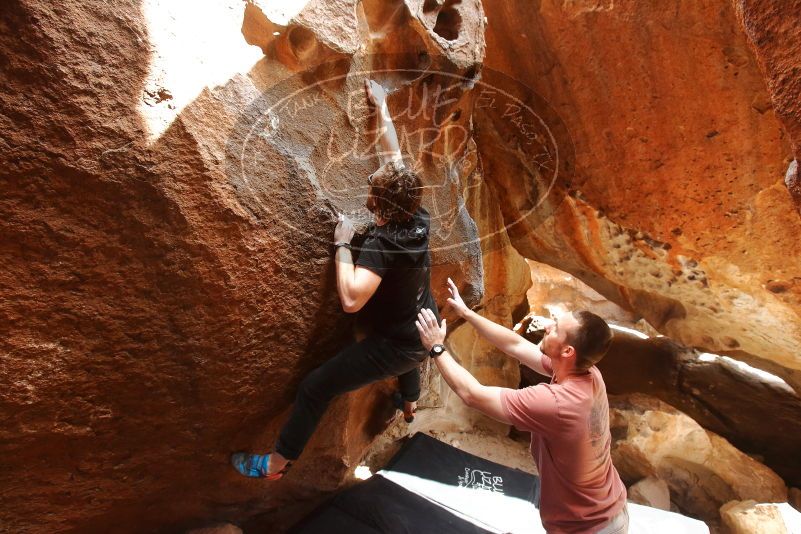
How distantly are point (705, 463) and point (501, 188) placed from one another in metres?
3.77

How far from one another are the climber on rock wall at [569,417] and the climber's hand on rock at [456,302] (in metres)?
0.42

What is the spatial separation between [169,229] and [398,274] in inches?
→ 32.9

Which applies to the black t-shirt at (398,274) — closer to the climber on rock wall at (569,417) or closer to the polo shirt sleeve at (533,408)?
the climber on rock wall at (569,417)

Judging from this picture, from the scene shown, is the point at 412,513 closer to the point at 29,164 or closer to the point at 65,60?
the point at 29,164

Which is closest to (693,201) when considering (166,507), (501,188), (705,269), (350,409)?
(705,269)

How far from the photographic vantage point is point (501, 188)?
4078mm

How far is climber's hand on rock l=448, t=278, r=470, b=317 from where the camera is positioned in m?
2.20

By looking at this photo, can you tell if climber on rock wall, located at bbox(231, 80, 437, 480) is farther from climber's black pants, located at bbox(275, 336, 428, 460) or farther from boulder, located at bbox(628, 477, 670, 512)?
boulder, located at bbox(628, 477, 670, 512)

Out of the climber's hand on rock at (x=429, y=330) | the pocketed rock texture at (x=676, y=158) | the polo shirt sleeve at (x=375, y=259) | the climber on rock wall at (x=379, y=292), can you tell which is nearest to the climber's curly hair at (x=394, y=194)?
the climber on rock wall at (x=379, y=292)

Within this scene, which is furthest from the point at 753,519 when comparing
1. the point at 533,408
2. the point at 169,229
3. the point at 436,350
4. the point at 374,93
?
the point at 169,229

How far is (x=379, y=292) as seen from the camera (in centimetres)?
190

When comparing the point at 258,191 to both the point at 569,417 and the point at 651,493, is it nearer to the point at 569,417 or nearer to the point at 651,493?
the point at 569,417

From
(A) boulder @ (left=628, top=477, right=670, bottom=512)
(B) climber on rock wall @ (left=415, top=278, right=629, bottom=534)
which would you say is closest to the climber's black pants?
(B) climber on rock wall @ (left=415, top=278, right=629, bottom=534)

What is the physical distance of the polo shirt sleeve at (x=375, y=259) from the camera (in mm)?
1739
